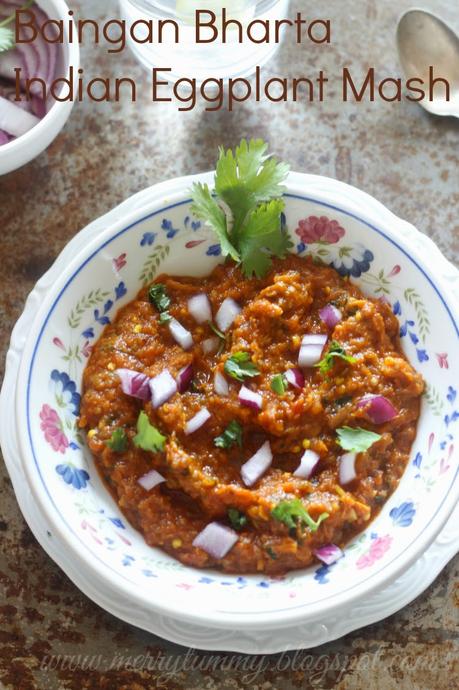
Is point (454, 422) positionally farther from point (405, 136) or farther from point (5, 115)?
point (5, 115)

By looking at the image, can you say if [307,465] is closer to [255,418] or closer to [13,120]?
[255,418]

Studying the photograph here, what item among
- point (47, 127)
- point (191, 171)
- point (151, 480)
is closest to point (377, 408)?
point (151, 480)

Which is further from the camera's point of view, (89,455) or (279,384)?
(89,455)

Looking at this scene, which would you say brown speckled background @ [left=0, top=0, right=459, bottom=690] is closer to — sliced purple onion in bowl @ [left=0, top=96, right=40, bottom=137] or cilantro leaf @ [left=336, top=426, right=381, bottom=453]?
sliced purple onion in bowl @ [left=0, top=96, right=40, bottom=137]

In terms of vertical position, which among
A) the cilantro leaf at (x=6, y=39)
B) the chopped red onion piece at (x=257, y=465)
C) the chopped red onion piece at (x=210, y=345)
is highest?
the cilantro leaf at (x=6, y=39)

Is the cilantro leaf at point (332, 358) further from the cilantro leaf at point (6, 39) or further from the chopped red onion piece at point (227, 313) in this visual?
the cilantro leaf at point (6, 39)

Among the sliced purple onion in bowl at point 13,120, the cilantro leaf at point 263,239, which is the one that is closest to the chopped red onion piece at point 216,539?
the cilantro leaf at point 263,239
